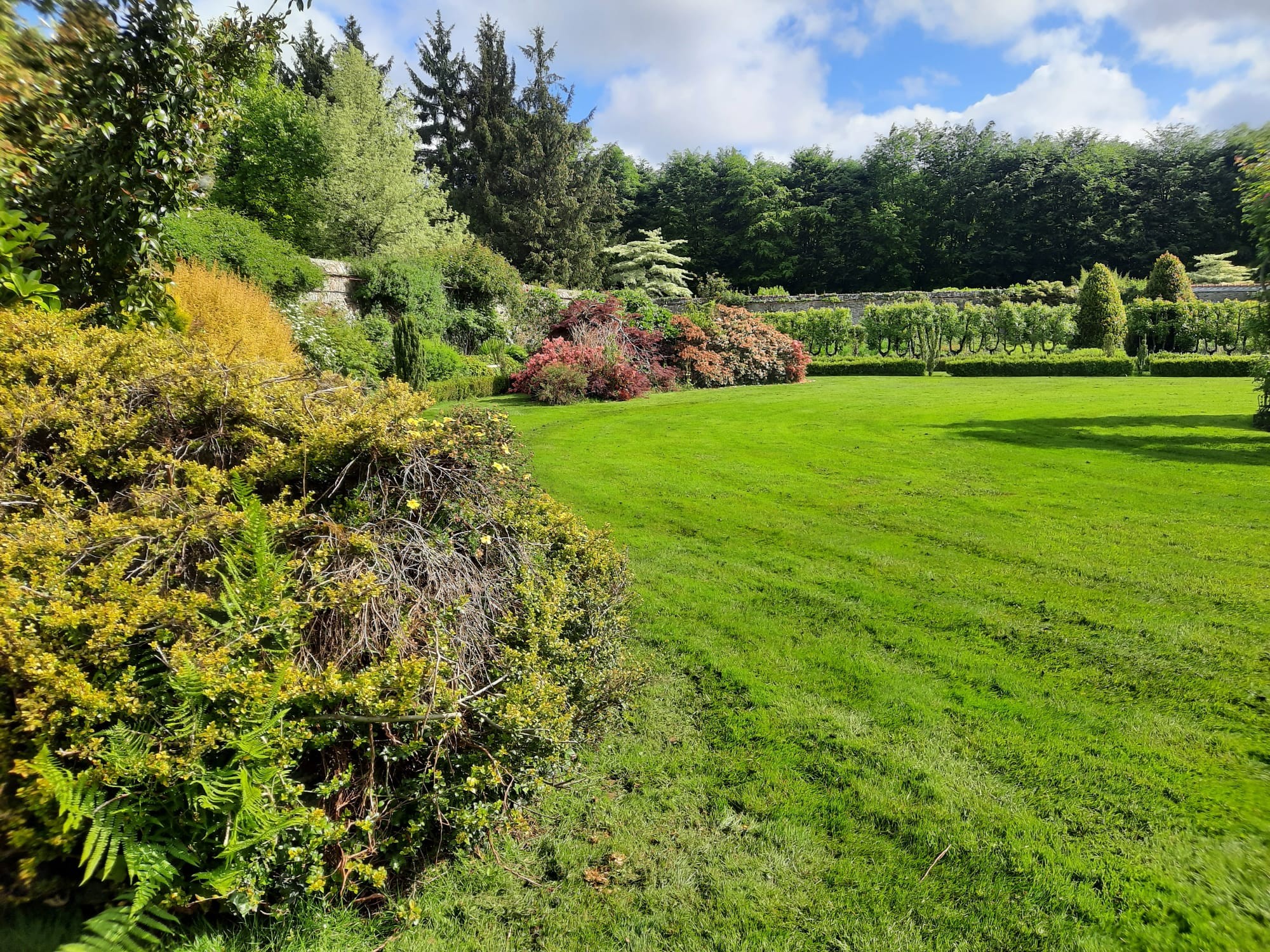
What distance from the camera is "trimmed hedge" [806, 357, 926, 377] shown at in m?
19.8

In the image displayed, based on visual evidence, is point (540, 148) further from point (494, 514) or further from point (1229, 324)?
point (494, 514)

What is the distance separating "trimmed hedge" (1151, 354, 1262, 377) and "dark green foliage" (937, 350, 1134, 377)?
0.76m

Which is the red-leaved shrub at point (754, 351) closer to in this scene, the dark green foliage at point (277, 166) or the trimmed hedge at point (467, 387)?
the trimmed hedge at point (467, 387)

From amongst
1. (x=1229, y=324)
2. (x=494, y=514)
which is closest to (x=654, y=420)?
(x=494, y=514)

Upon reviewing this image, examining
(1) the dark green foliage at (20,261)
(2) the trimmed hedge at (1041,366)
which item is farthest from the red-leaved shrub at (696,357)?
(1) the dark green foliage at (20,261)

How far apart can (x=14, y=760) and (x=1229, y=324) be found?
1099 inches

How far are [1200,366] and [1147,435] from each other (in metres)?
11.9

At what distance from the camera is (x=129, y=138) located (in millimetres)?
3377

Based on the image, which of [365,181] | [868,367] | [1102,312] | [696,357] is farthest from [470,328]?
[1102,312]

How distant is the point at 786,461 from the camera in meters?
8.20

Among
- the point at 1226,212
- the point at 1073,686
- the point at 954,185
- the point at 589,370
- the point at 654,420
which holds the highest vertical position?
the point at 954,185

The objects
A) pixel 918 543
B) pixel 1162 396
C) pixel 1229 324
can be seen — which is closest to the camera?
pixel 918 543

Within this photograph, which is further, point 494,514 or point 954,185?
point 954,185

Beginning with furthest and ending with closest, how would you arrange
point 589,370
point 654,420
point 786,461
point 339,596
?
point 589,370 < point 654,420 < point 786,461 < point 339,596
